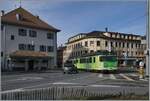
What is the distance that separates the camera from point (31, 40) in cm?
7288

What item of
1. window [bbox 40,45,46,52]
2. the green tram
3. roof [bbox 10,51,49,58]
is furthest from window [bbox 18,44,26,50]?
the green tram

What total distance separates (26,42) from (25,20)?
5.61 metres

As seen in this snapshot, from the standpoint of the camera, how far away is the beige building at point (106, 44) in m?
117

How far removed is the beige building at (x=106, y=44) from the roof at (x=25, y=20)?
32982mm

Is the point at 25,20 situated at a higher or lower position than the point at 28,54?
higher

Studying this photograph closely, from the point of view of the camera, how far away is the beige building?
11675 cm

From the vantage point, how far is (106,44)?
11881 cm

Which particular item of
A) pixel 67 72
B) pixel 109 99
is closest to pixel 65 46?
pixel 67 72

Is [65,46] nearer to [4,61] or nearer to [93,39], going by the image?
[93,39]

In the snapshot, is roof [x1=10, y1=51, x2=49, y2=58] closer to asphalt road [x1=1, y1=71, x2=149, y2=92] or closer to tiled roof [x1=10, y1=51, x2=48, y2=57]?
tiled roof [x1=10, y1=51, x2=48, y2=57]

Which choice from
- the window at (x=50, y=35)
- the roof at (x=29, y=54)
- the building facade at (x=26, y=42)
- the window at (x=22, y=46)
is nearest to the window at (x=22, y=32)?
the building facade at (x=26, y=42)

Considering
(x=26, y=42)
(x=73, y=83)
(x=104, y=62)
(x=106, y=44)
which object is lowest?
(x=73, y=83)

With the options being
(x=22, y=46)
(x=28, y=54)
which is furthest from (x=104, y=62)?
(x=22, y=46)

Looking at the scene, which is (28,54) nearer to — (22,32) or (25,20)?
(22,32)
